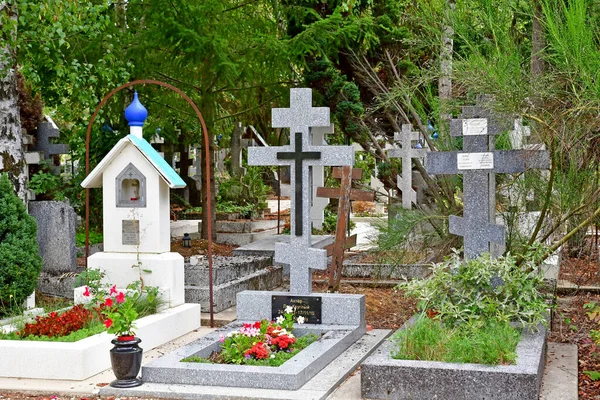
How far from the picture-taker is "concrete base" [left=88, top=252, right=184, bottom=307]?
35.7 ft

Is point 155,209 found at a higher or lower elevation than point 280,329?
higher

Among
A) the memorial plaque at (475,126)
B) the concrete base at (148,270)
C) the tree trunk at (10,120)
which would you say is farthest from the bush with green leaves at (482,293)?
the tree trunk at (10,120)

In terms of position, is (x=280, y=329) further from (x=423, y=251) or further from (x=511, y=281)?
(x=423, y=251)

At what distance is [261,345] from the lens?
842cm

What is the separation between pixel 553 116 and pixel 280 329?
10.5ft

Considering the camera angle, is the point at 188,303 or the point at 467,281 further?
the point at 188,303

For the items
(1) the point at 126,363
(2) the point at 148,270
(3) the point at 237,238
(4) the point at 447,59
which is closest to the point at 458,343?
(1) the point at 126,363

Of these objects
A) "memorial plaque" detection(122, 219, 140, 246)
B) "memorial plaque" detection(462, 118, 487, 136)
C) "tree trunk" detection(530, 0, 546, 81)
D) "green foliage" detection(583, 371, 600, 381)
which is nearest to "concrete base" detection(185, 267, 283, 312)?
"memorial plaque" detection(122, 219, 140, 246)

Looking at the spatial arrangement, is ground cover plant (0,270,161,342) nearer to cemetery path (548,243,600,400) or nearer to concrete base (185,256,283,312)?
concrete base (185,256,283,312)

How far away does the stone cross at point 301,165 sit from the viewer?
10109 millimetres

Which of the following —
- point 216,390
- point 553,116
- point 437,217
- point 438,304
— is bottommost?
point 216,390

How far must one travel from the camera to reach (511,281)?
854cm

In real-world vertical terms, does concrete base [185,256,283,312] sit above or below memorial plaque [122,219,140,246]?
below

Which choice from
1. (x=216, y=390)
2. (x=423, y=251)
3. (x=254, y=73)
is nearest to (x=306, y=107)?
(x=423, y=251)
